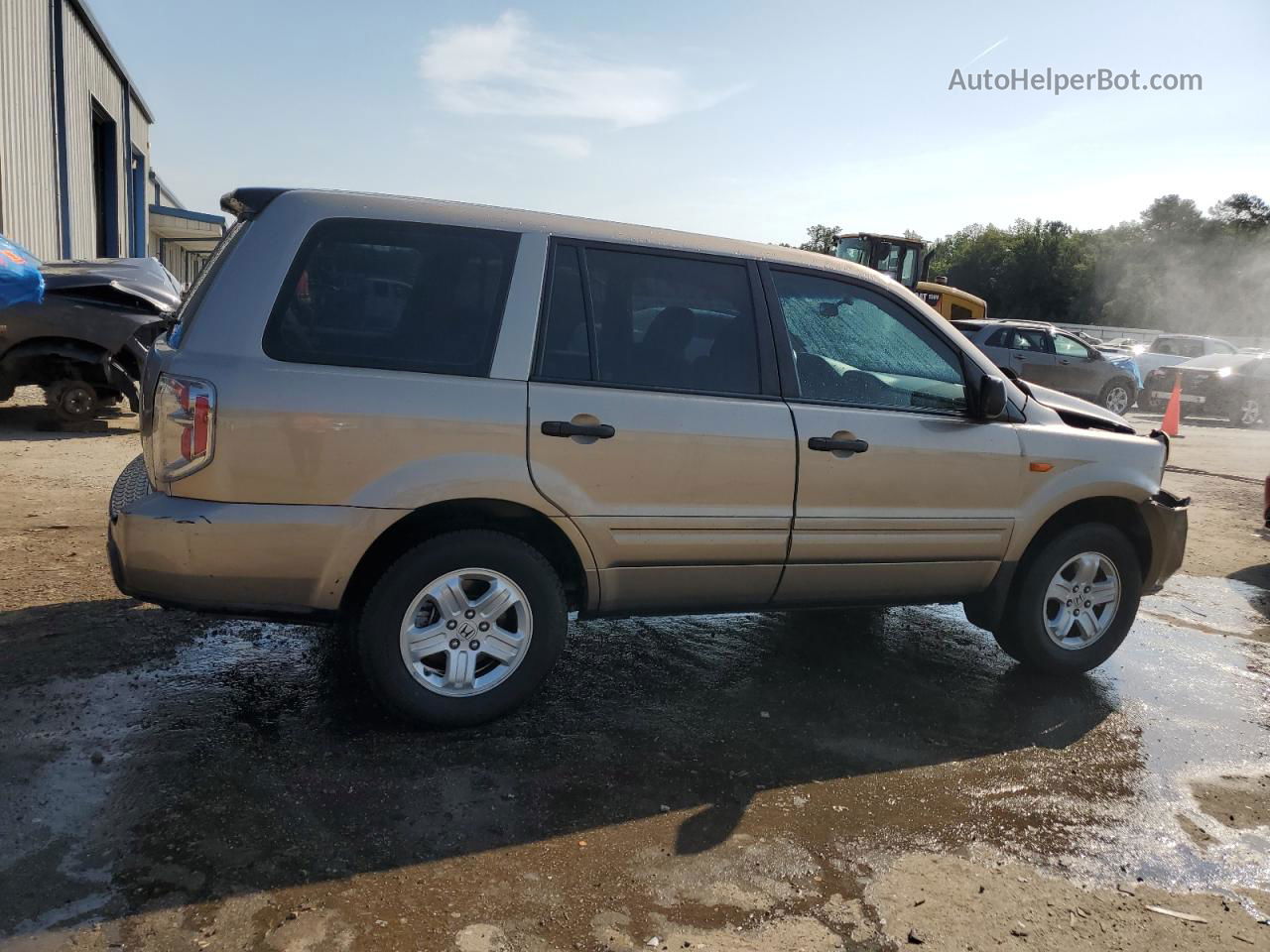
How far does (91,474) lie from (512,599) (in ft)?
18.8

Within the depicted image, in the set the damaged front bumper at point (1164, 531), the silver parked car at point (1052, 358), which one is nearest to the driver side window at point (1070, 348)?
the silver parked car at point (1052, 358)

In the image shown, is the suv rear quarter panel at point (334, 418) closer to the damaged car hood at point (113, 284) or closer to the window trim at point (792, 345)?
the window trim at point (792, 345)

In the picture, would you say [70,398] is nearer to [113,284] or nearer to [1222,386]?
[113,284]

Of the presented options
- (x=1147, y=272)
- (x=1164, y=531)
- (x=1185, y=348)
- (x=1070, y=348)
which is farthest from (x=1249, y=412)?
(x=1147, y=272)

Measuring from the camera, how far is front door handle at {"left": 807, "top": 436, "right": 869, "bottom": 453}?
13.4 ft

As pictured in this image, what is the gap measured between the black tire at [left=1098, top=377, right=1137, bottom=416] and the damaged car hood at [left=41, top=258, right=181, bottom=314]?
1669 cm

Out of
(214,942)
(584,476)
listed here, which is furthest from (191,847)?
(584,476)

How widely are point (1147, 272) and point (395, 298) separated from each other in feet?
209

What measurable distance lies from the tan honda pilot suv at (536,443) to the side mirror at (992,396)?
1 centimetres

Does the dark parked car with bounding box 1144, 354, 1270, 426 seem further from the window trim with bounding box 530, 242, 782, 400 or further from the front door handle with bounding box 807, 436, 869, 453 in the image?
the window trim with bounding box 530, 242, 782, 400

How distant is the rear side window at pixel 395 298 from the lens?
3480mm

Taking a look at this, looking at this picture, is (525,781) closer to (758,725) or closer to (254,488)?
→ (758,725)

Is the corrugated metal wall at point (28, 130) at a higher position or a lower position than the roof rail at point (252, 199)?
higher

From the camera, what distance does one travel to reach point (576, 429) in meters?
3.68
